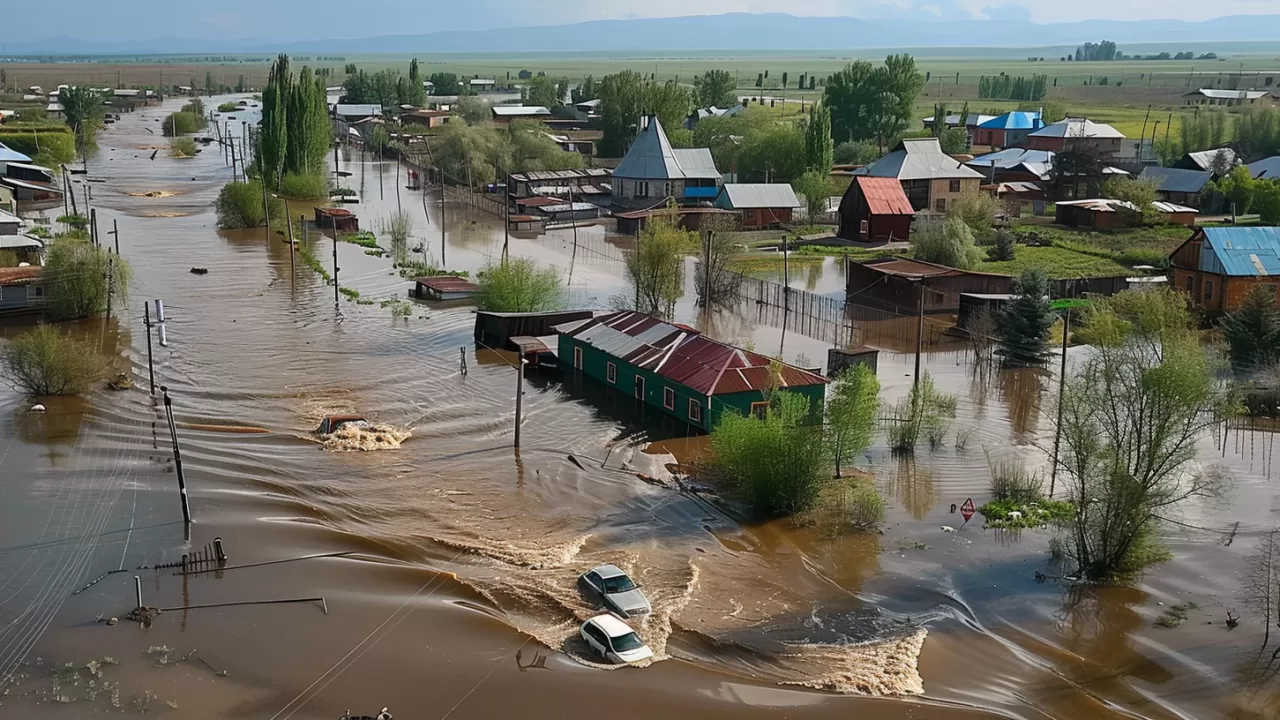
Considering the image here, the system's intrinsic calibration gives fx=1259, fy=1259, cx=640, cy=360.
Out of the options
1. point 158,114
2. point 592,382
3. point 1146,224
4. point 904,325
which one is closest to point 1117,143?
point 1146,224

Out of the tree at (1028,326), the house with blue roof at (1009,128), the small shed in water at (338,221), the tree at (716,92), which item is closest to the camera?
the tree at (1028,326)

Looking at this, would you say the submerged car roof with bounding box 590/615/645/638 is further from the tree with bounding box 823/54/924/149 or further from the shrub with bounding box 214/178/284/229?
the tree with bounding box 823/54/924/149

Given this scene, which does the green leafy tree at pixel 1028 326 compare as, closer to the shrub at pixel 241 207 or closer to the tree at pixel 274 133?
the shrub at pixel 241 207

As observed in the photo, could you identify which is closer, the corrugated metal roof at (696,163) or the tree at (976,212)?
the tree at (976,212)

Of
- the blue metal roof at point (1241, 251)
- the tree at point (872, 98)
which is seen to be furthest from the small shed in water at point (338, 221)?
the tree at point (872, 98)

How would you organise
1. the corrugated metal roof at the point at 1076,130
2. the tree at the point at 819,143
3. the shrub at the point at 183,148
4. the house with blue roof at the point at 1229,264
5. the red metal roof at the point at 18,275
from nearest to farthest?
the house with blue roof at the point at 1229,264, the red metal roof at the point at 18,275, the tree at the point at 819,143, the corrugated metal roof at the point at 1076,130, the shrub at the point at 183,148

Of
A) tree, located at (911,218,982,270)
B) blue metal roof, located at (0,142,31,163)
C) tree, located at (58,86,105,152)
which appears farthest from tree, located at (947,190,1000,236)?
tree, located at (58,86,105,152)

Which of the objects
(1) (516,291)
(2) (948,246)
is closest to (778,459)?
(1) (516,291)

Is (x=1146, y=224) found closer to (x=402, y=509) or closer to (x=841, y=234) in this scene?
(x=841, y=234)
